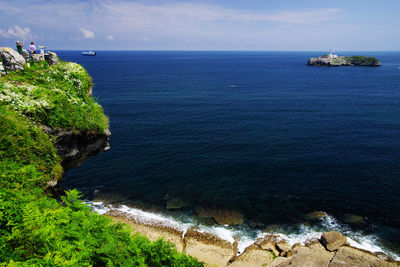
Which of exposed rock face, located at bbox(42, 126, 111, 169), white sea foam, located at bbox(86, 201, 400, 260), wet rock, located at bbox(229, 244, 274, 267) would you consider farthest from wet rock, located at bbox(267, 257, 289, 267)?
exposed rock face, located at bbox(42, 126, 111, 169)

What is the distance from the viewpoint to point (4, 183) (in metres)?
13.3

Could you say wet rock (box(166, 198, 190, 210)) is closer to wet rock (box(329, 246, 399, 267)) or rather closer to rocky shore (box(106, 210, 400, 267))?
rocky shore (box(106, 210, 400, 267))

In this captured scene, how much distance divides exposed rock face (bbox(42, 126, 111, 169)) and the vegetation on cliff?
67 centimetres

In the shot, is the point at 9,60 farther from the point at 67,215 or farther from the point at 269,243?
the point at 269,243

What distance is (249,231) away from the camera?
27.9 m

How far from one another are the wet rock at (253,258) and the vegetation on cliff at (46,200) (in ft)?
37.3

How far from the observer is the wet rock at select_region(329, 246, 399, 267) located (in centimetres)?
2162

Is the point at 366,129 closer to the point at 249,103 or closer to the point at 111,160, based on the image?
the point at 249,103

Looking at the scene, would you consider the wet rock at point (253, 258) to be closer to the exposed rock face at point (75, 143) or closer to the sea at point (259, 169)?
the sea at point (259, 169)

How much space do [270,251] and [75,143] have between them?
898 inches

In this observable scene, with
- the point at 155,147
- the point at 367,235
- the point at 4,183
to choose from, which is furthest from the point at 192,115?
the point at 4,183

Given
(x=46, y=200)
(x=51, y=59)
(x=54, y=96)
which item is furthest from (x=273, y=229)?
(x=51, y=59)

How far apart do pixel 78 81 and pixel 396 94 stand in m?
106

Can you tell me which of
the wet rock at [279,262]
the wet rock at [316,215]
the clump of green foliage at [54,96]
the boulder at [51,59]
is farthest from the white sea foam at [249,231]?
the boulder at [51,59]
